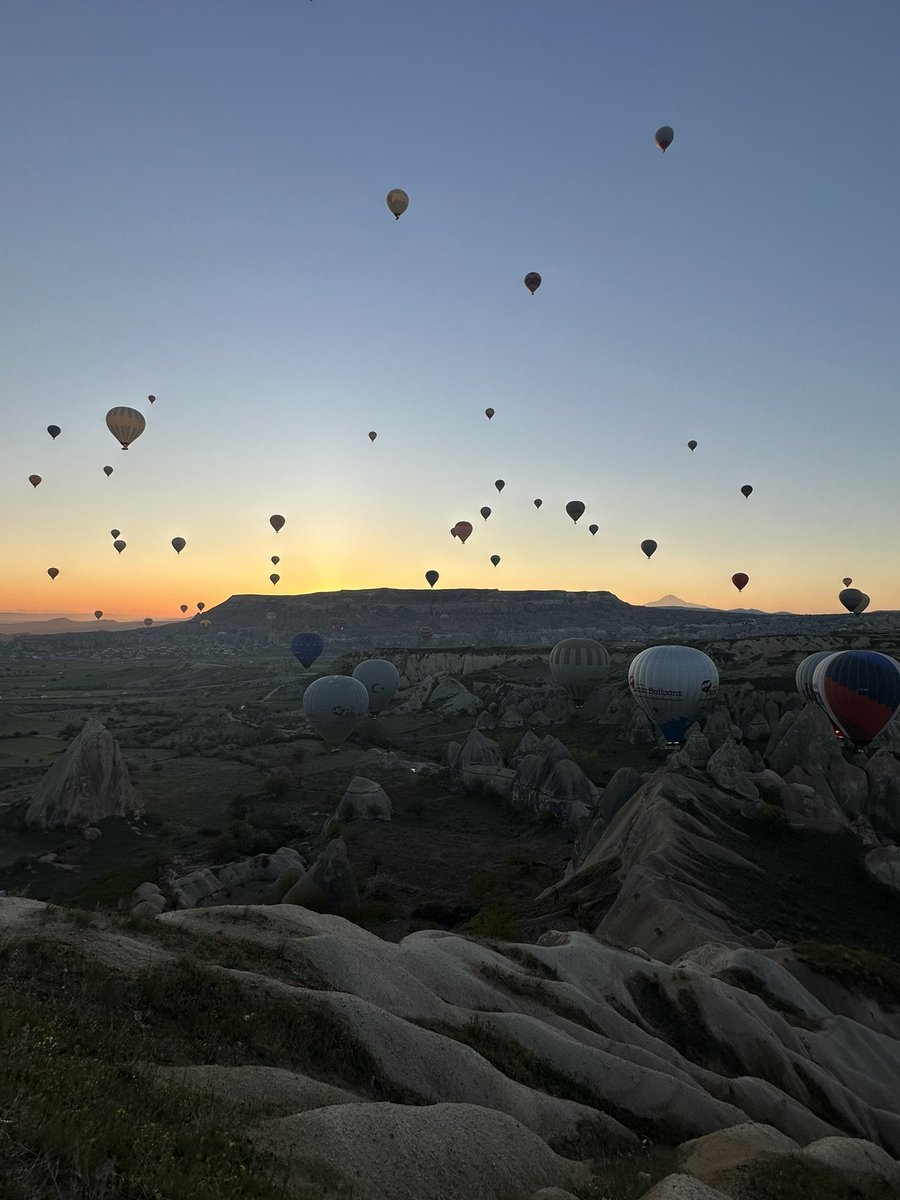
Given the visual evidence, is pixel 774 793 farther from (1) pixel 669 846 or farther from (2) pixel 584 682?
(2) pixel 584 682

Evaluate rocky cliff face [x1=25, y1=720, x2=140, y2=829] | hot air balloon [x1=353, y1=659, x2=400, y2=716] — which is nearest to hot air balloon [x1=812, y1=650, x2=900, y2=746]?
hot air balloon [x1=353, y1=659, x2=400, y2=716]

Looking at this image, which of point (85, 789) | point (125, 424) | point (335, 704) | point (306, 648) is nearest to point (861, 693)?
point (335, 704)

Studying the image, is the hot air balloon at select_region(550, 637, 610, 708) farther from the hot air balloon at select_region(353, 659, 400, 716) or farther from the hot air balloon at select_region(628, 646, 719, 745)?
the hot air balloon at select_region(353, 659, 400, 716)

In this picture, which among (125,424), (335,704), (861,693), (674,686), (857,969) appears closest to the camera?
(857,969)

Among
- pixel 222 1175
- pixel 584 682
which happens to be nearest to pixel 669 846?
pixel 222 1175

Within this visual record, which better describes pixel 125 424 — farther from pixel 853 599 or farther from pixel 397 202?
pixel 853 599

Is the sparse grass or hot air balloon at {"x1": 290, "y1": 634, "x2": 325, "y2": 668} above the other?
hot air balloon at {"x1": 290, "y1": 634, "x2": 325, "y2": 668}
